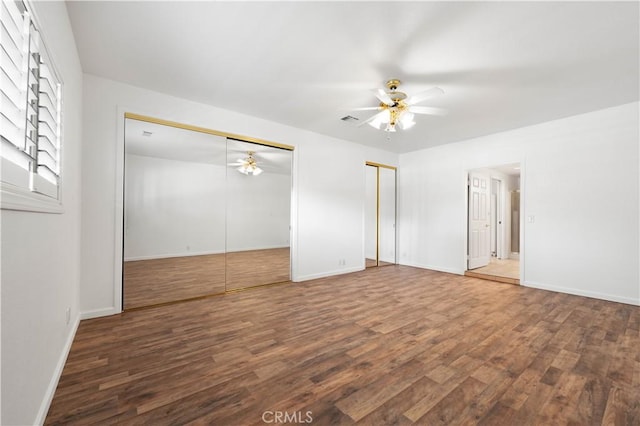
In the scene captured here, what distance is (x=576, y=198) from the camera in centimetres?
409

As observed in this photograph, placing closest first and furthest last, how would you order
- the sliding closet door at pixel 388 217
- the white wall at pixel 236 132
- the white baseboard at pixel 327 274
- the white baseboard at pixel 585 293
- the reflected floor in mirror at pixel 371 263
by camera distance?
the white wall at pixel 236 132 → the white baseboard at pixel 585 293 → the white baseboard at pixel 327 274 → the reflected floor in mirror at pixel 371 263 → the sliding closet door at pixel 388 217

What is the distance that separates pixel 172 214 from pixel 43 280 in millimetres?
2762

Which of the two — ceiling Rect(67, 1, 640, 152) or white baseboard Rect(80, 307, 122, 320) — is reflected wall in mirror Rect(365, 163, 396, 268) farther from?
white baseboard Rect(80, 307, 122, 320)

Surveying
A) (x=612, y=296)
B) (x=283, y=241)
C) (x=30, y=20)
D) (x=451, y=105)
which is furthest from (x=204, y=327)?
(x=612, y=296)

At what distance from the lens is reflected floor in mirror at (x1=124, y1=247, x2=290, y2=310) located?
349 cm

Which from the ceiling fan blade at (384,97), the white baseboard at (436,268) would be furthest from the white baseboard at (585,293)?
the ceiling fan blade at (384,97)

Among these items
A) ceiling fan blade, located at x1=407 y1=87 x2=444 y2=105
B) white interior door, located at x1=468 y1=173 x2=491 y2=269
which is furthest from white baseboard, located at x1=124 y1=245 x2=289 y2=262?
white interior door, located at x1=468 y1=173 x2=491 y2=269

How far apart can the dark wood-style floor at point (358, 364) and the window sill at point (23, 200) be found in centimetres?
121

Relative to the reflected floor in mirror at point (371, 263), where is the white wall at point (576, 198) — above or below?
above

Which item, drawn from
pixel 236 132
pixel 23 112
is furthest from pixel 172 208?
pixel 23 112

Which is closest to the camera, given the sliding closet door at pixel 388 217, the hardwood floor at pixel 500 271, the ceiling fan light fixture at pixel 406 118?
the ceiling fan light fixture at pixel 406 118

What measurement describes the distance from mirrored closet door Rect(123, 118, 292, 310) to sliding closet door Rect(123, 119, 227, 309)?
0.01 metres

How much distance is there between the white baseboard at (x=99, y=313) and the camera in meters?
2.96

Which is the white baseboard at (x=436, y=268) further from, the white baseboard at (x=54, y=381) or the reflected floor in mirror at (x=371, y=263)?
the white baseboard at (x=54, y=381)
